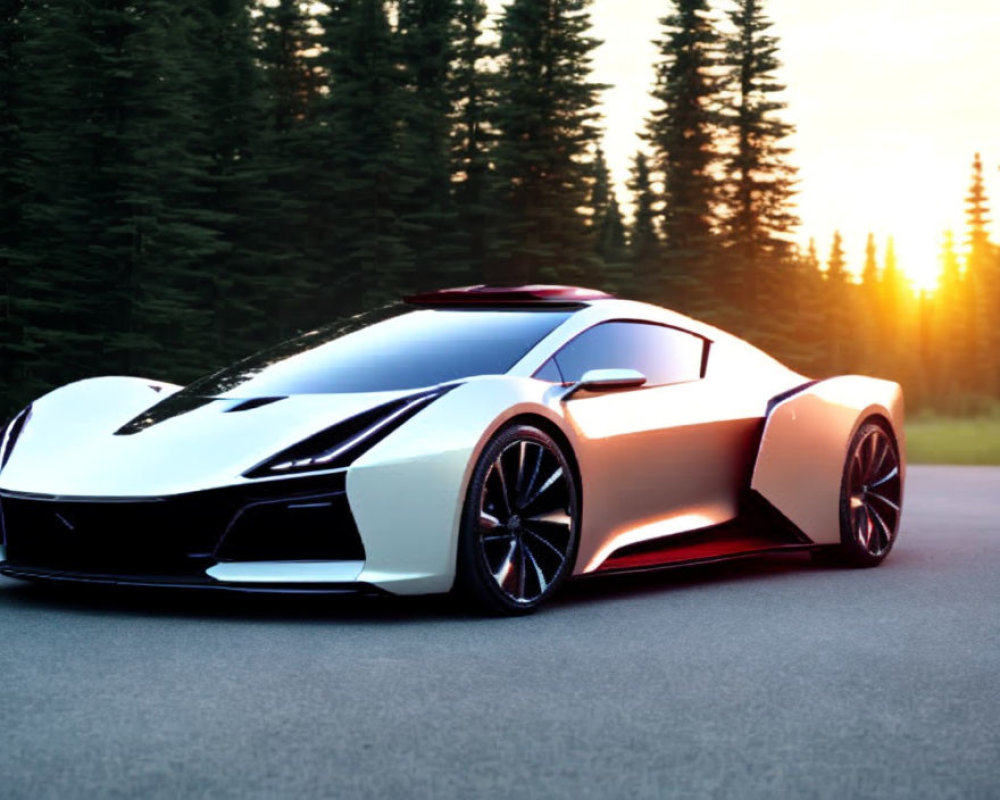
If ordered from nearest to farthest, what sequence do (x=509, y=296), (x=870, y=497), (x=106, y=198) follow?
(x=509, y=296), (x=870, y=497), (x=106, y=198)

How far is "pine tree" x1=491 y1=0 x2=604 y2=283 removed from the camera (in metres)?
66.4

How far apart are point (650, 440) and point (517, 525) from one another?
106 centimetres

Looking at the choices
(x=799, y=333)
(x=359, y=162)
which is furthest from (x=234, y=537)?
(x=799, y=333)

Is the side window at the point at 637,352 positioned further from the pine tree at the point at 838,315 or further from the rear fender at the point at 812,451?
the pine tree at the point at 838,315

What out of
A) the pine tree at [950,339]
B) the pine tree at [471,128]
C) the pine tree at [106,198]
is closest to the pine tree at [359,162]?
the pine tree at [471,128]

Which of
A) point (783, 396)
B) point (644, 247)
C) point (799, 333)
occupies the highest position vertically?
point (783, 396)

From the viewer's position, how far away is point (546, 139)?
66688 millimetres

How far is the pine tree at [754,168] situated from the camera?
7494 centimetres

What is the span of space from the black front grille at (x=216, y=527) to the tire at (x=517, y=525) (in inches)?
19.9

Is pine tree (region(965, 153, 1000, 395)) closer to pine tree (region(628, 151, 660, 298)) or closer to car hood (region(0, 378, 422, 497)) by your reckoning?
pine tree (region(628, 151, 660, 298))

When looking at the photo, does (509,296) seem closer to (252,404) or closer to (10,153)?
(252,404)

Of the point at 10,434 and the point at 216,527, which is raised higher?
the point at 10,434

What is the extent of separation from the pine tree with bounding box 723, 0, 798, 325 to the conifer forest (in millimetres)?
103

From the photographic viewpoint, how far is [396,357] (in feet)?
24.1
